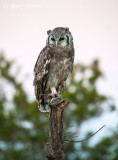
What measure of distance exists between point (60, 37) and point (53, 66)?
56cm

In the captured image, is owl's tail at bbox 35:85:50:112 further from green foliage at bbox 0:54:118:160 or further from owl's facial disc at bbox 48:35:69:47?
green foliage at bbox 0:54:118:160

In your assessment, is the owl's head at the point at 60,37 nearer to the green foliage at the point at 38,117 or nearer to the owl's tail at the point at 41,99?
the owl's tail at the point at 41,99

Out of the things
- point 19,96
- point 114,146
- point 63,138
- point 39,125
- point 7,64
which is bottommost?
point 63,138

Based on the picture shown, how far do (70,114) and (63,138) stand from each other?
1253 cm

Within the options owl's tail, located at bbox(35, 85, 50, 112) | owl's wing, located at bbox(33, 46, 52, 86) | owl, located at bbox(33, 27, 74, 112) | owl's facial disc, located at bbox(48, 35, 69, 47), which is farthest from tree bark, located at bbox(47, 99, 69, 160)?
owl's facial disc, located at bbox(48, 35, 69, 47)

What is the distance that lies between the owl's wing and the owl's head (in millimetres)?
191

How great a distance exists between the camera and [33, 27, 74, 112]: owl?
5633 millimetres

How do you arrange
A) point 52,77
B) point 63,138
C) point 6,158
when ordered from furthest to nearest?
point 6,158
point 52,77
point 63,138

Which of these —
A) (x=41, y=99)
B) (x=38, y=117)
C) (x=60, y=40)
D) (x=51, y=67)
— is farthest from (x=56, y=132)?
(x=38, y=117)

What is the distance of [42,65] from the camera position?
5637 millimetres

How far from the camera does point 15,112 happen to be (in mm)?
17844

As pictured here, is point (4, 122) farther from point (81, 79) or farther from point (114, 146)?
point (114, 146)

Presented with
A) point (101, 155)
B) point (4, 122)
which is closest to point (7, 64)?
point (4, 122)

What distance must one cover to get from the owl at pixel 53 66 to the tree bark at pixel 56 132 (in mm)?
823
